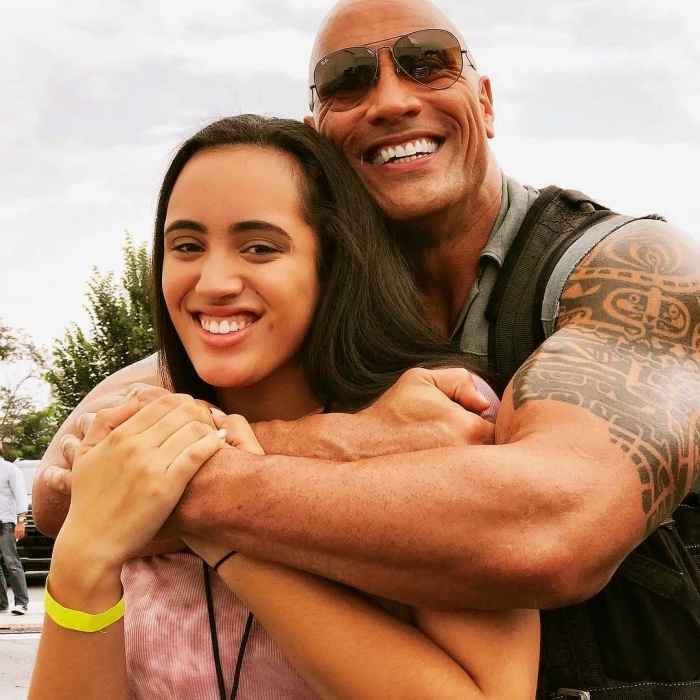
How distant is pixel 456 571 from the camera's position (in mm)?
1840

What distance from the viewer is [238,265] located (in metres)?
2.43

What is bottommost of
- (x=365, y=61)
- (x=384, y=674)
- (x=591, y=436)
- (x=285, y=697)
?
(x=285, y=697)

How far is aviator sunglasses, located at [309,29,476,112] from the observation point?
330 cm

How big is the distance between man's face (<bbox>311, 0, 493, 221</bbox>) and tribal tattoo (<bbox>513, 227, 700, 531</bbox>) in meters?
0.87

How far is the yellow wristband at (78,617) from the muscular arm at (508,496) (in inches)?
11.1

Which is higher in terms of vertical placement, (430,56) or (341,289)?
(430,56)

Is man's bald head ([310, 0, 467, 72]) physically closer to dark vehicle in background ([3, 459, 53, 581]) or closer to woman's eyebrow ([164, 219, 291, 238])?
woman's eyebrow ([164, 219, 291, 238])

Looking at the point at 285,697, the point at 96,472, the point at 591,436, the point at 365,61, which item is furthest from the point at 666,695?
the point at 365,61

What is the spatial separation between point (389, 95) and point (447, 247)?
0.62m

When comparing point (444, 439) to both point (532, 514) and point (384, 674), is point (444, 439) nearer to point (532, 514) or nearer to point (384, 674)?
point (532, 514)

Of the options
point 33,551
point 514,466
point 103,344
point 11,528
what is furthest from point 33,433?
point 514,466

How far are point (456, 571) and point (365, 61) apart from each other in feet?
7.05

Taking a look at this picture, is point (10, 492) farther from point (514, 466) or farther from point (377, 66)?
point (514, 466)

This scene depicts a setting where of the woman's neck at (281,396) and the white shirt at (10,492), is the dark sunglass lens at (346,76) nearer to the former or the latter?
Answer: the woman's neck at (281,396)
